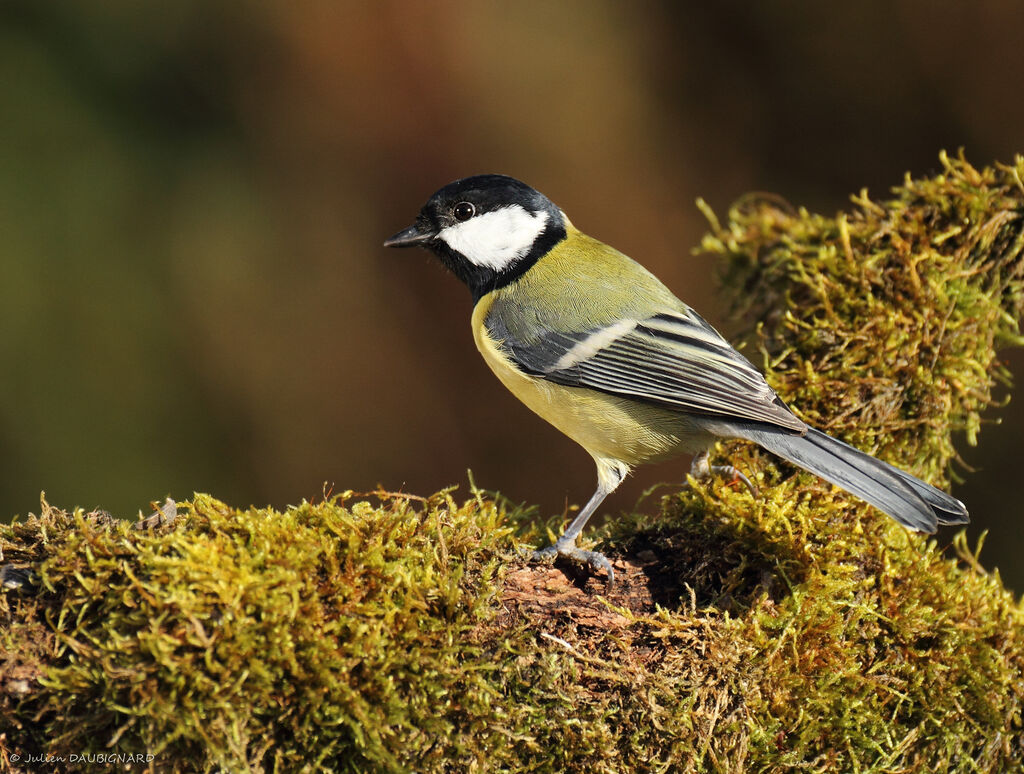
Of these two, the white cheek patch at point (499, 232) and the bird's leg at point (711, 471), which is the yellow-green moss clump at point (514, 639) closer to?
the bird's leg at point (711, 471)

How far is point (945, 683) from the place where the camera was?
1.61m

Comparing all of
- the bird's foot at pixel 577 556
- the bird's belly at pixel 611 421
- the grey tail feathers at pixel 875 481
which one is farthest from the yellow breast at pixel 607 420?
A: the bird's foot at pixel 577 556

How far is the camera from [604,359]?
6.52 ft

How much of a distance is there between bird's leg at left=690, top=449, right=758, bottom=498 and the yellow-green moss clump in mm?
47

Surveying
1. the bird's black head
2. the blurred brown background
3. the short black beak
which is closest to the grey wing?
the bird's black head

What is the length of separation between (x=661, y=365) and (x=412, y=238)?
0.89 m

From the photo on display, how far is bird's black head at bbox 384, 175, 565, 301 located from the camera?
7.66ft

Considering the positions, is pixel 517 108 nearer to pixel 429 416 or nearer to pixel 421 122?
pixel 421 122

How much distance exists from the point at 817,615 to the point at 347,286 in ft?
Answer: 10.0

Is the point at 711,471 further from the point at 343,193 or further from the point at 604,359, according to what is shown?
the point at 343,193

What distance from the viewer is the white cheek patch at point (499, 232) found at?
2352mm

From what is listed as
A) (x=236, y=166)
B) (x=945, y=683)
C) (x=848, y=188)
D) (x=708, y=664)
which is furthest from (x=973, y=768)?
(x=236, y=166)

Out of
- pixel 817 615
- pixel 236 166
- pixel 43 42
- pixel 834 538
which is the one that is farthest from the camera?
→ pixel 236 166

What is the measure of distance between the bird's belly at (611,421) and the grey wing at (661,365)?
0.03 metres
